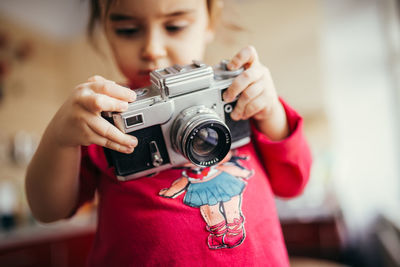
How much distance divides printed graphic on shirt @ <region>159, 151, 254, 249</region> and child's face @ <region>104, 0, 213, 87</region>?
0.47 ft

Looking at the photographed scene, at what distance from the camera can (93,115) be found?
1.03 ft

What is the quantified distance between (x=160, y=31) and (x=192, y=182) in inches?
7.5

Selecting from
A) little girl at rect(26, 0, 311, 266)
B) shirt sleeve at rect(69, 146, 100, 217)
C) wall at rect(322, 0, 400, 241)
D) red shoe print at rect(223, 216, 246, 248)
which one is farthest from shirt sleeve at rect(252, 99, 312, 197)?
wall at rect(322, 0, 400, 241)

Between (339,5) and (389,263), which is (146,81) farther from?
(339,5)

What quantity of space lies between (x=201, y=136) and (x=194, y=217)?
94 millimetres

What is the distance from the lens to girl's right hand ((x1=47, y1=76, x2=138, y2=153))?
12.2 inches

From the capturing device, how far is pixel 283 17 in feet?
5.23

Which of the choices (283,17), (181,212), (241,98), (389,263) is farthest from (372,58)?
(181,212)

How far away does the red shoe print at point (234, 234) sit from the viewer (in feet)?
1.06

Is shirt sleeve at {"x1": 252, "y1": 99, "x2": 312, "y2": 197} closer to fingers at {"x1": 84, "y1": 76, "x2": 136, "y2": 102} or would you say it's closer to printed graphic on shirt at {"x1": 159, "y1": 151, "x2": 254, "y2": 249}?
printed graphic on shirt at {"x1": 159, "y1": 151, "x2": 254, "y2": 249}

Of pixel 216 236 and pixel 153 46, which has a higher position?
pixel 153 46

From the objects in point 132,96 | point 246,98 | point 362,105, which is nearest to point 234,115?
point 246,98

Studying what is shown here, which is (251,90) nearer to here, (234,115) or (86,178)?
(234,115)

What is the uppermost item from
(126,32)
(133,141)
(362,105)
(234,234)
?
(126,32)
